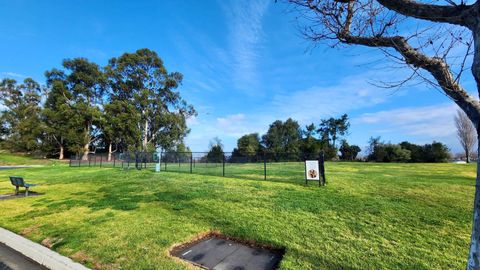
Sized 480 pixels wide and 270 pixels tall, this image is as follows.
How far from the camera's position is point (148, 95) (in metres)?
42.6

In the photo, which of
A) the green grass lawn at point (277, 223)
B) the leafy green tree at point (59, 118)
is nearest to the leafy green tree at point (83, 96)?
the leafy green tree at point (59, 118)

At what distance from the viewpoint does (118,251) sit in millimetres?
3932

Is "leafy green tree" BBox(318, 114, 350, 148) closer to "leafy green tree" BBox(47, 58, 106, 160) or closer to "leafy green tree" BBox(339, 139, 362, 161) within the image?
"leafy green tree" BBox(339, 139, 362, 161)

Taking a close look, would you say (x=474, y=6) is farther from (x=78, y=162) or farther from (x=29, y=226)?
(x=78, y=162)

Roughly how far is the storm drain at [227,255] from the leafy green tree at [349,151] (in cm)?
4634

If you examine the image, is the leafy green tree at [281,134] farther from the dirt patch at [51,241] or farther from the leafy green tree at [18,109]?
the dirt patch at [51,241]

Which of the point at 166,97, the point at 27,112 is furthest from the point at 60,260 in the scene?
the point at 27,112

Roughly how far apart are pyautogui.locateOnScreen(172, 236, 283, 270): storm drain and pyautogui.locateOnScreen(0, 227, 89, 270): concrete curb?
1.50 m

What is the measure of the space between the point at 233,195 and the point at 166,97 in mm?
41412

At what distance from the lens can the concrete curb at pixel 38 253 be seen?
3.63 meters

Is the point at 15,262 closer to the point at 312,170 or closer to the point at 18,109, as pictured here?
the point at 312,170

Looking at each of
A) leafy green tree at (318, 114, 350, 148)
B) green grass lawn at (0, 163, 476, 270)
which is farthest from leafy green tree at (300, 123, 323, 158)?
green grass lawn at (0, 163, 476, 270)

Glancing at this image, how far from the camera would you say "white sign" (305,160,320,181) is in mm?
9477

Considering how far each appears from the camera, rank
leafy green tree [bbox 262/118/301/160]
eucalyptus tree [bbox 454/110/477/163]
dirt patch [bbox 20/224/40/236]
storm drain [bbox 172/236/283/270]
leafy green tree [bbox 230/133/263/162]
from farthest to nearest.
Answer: leafy green tree [bbox 262/118/301/160] → leafy green tree [bbox 230/133/263/162] → eucalyptus tree [bbox 454/110/477/163] → dirt patch [bbox 20/224/40/236] → storm drain [bbox 172/236/283/270]
